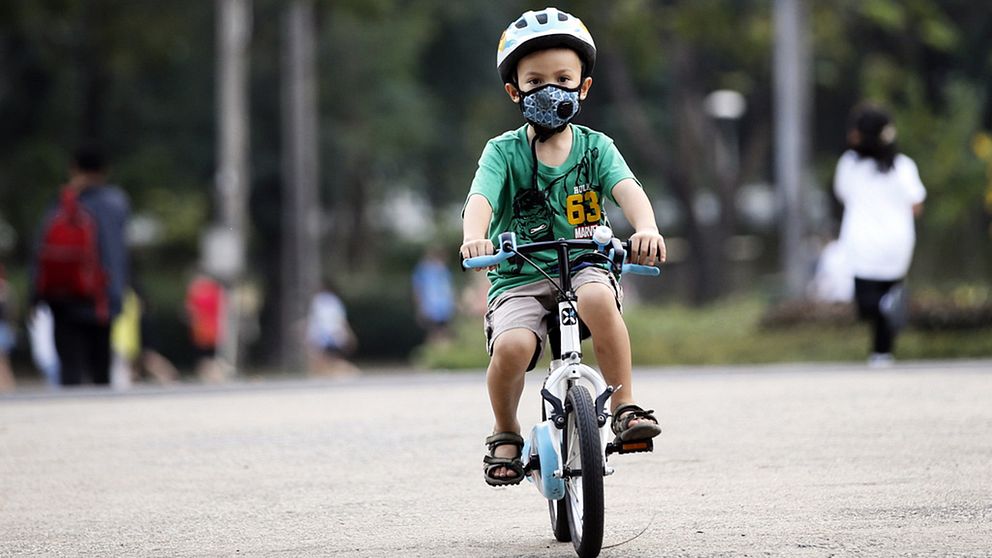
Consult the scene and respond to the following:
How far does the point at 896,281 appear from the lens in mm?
13219

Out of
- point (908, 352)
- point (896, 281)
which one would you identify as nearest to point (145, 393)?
point (896, 281)

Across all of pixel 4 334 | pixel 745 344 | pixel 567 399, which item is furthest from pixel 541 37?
pixel 4 334

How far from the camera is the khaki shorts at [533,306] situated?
237 inches

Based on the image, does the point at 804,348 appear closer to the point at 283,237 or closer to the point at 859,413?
the point at 859,413

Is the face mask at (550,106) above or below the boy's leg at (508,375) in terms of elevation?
above

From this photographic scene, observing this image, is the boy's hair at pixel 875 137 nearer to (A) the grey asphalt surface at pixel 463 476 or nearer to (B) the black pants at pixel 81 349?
(A) the grey asphalt surface at pixel 463 476

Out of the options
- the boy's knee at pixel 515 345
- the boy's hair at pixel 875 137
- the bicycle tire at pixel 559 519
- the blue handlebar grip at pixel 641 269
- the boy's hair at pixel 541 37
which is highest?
the boy's hair at pixel 875 137

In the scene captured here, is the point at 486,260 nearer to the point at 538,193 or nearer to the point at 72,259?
the point at 538,193

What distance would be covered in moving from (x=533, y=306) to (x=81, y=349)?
7882 mm

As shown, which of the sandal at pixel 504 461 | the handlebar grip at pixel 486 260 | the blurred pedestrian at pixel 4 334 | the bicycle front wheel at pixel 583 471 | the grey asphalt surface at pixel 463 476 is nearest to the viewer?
the bicycle front wheel at pixel 583 471

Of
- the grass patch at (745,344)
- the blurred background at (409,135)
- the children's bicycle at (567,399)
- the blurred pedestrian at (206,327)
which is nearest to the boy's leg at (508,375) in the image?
the children's bicycle at (567,399)

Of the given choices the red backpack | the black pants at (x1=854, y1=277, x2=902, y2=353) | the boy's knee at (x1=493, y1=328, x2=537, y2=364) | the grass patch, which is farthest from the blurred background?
the boy's knee at (x1=493, y1=328, x2=537, y2=364)

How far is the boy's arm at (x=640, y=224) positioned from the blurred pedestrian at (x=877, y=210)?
717 centimetres

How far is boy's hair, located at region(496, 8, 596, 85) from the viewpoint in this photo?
20.3ft
